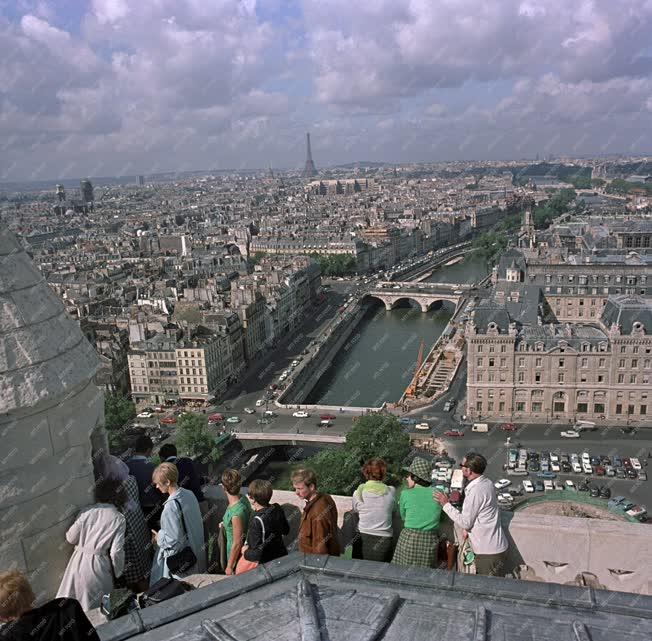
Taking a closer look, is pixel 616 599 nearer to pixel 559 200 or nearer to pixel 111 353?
pixel 111 353

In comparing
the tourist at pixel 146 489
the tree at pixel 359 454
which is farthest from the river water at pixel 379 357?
the tourist at pixel 146 489

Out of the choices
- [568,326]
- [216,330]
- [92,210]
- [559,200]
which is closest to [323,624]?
[568,326]

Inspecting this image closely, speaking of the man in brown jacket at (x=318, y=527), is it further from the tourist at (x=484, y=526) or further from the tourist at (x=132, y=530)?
the tourist at (x=132, y=530)

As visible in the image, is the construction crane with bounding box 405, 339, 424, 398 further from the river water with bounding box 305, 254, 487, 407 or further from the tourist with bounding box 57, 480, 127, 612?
the tourist with bounding box 57, 480, 127, 612

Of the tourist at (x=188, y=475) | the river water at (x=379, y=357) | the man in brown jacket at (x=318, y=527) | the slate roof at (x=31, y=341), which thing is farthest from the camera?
the river water at (x=379, y=357)

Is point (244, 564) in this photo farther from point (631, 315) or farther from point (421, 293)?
point (421, 293)
